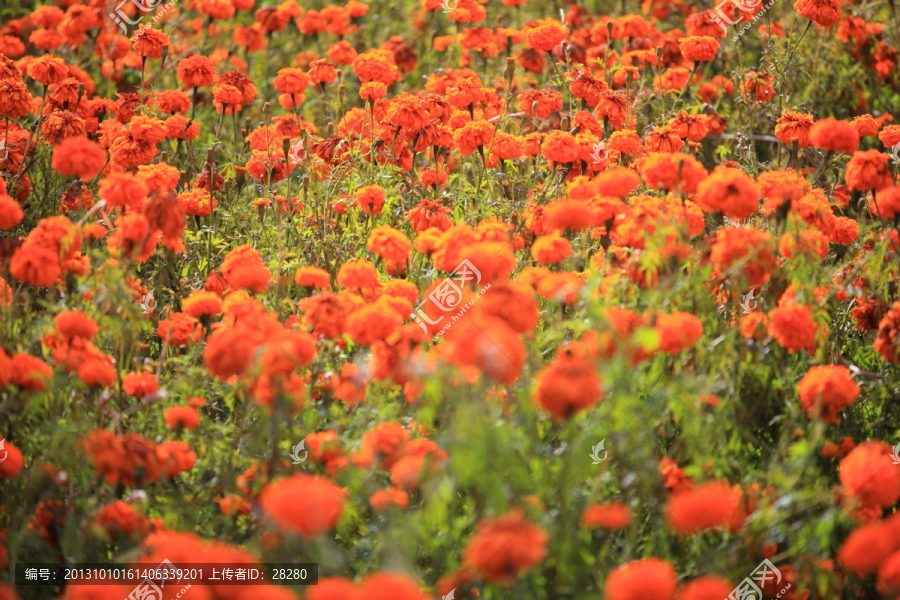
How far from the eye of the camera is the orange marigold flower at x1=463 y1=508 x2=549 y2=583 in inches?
57.7

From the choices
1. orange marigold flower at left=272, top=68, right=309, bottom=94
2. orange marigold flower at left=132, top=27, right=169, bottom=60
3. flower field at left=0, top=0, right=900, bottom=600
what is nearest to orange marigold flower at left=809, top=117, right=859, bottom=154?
flower field at left=0, top=0, right=900, bottom=600

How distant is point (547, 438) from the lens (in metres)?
→ 2.37

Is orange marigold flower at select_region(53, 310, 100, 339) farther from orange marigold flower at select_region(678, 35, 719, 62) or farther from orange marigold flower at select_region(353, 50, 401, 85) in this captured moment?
orange marigold flower at select_region(678, 35, 719, 62)

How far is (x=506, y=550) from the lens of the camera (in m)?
1.47

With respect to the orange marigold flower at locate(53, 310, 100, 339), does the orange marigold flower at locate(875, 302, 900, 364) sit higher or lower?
lower

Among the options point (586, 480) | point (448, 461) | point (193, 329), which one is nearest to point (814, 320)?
point (586, 480)

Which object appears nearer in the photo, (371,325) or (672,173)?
(371,325)

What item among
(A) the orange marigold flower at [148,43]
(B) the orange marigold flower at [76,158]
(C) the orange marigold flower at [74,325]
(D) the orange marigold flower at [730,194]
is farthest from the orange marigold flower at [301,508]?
(A) the orange marigold flower at [148,43]

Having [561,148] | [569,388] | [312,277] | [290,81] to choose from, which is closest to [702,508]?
[569,388]

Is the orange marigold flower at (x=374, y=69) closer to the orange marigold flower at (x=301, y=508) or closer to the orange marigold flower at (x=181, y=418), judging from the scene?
the orange marigold flower at (x=181, y=418)

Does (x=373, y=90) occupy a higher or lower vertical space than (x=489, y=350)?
lower

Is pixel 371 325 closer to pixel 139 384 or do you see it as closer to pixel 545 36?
pixel 139 384

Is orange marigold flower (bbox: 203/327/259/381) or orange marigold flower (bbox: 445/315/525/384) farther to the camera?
orange marigold flower (bbox: 203/327/259/381)

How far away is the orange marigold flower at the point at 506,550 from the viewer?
1.47 meters
